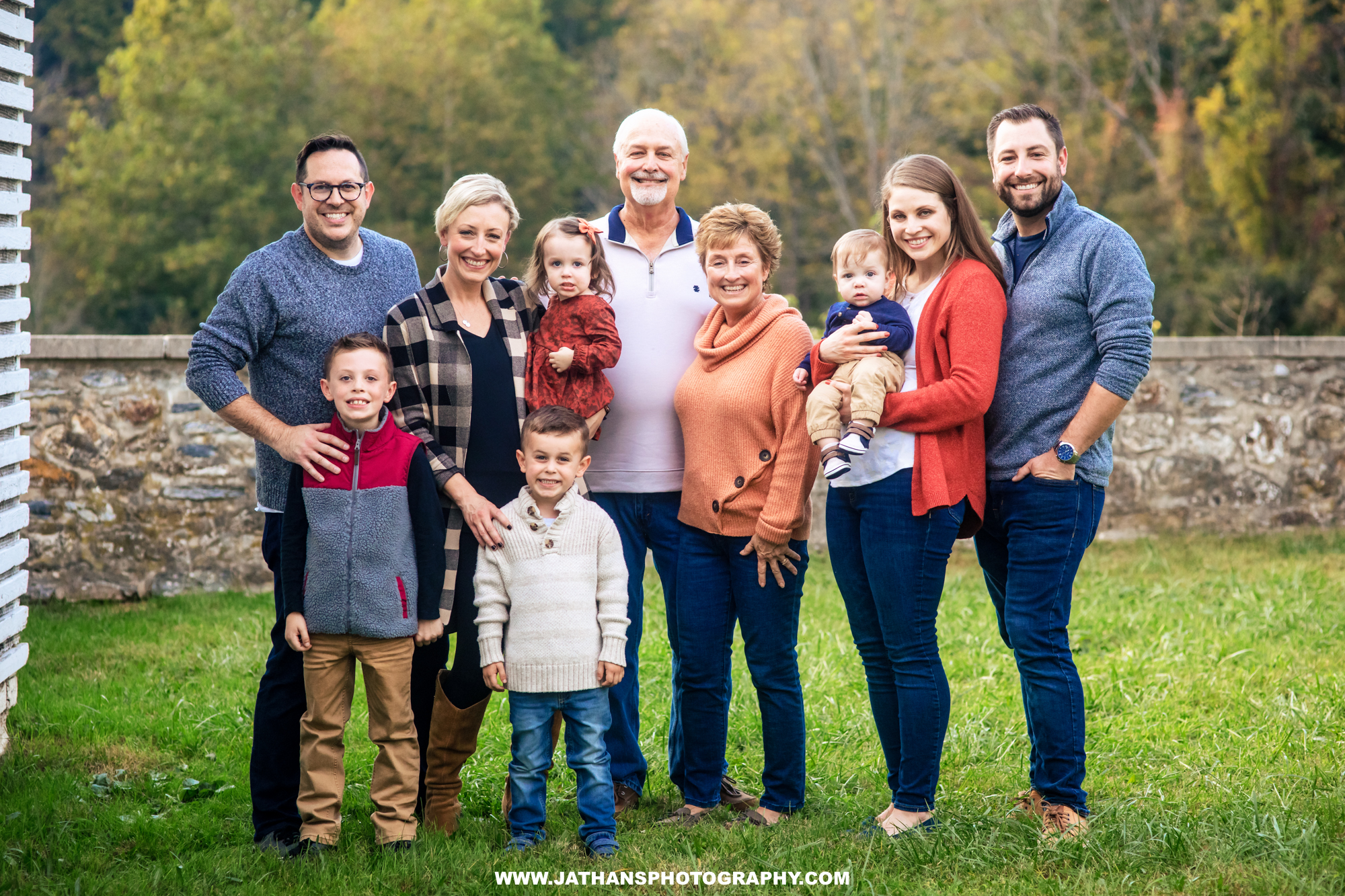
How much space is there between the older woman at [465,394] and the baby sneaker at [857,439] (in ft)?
3.14

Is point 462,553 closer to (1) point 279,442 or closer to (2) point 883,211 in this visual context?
(1) point 279,442

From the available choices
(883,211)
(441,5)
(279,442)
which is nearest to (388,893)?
(279,442)

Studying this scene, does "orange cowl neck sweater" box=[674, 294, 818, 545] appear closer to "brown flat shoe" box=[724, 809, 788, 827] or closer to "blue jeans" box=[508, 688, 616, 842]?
"blue jeans" box=[508, 688, 616, 842]

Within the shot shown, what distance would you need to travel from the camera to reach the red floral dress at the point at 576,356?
3.34 m

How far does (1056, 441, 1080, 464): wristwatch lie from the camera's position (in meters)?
3.08

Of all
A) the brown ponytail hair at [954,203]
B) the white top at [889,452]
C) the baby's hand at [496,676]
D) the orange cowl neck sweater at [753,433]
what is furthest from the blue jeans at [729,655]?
the brown ponytail hair at [954,203]

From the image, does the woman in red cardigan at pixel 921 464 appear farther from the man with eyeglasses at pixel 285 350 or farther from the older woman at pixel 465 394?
the man with eyeglasses at pixel 285 350

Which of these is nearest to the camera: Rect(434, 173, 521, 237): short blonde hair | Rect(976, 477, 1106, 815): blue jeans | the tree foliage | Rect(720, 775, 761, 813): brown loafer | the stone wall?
Rect(976, 477, 1106, 815): blue jeans

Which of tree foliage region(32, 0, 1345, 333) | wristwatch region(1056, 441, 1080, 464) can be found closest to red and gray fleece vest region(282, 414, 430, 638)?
wristwatch region(1056, 441, 1080, 464)

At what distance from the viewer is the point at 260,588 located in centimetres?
689

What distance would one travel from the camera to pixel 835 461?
10.1ft

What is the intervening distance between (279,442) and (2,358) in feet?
4.59

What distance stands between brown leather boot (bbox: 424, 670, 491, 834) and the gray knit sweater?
0.77 meters

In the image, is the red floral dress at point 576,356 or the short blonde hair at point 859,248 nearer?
the short blonde hair at point 859,248
